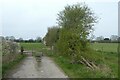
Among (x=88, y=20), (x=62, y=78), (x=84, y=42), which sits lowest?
(x=62, y=78)

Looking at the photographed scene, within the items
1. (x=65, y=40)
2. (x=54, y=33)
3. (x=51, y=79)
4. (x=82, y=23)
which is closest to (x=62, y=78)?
(x=51, y=79)

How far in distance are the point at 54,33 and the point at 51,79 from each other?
142 feet

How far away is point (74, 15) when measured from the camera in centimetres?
4416

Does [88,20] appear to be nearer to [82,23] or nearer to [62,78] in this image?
[82,23]

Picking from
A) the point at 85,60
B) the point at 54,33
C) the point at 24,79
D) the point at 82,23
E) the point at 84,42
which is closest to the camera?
the point at 24,79

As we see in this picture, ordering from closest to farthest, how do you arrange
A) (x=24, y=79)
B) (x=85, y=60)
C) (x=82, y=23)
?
(x=24, y=79) → (x=85, y=60) → (x=82, y=23)

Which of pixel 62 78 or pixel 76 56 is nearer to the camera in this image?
pixel 62 78

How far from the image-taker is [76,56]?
23625mm

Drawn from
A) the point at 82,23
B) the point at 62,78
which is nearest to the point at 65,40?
the point at 62,78

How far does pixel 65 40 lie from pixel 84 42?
1.44 m

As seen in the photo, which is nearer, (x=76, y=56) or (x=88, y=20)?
(x=76, y=56)

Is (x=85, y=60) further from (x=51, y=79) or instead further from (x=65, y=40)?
(x=51, y=79)

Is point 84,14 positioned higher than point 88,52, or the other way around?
point 84,14

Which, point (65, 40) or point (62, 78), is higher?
point (65, 40)
